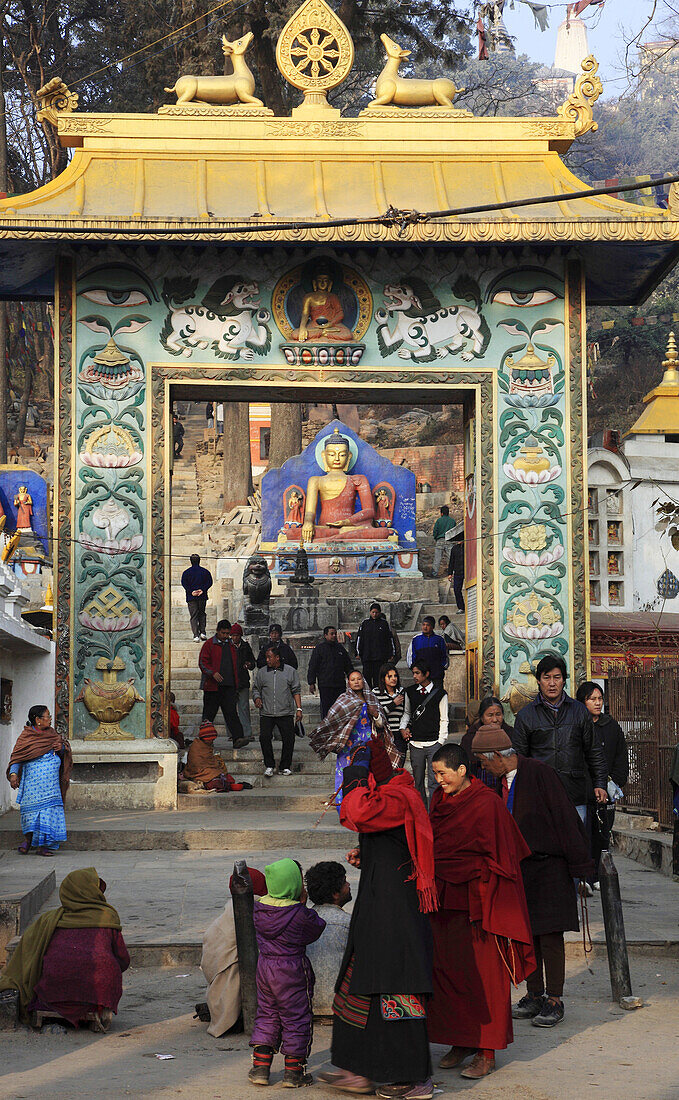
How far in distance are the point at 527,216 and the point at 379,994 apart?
1034 centimetres

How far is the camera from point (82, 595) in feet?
47.7

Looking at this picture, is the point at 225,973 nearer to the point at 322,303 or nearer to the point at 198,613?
the point at 322,303

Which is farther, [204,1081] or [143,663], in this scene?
[143,663]

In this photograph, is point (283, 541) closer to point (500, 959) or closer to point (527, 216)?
point (527, 216)

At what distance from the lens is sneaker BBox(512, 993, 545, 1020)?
7.34m

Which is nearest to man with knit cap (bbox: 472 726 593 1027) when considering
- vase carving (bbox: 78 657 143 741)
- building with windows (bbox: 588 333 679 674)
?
vase carving (bbox: 78 657 143 741)

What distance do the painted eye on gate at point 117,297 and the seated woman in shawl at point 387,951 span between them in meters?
9.76

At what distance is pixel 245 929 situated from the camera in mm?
6852

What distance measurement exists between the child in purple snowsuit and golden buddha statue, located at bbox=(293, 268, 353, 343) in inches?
367

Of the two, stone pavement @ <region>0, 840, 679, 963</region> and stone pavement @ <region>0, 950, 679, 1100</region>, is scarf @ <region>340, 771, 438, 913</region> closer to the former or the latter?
Result: stone pavement @ <region>0, 950, 679, 1100</region>

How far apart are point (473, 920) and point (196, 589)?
631 inches

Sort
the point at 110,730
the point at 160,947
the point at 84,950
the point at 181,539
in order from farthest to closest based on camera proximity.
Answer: the point at 181,539
the point at 110,730
the point at 160,947
the point at 84,950

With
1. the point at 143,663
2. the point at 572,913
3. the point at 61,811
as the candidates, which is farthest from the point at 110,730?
the point at 572,913

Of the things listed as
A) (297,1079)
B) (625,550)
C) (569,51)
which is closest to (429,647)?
(625,550)
